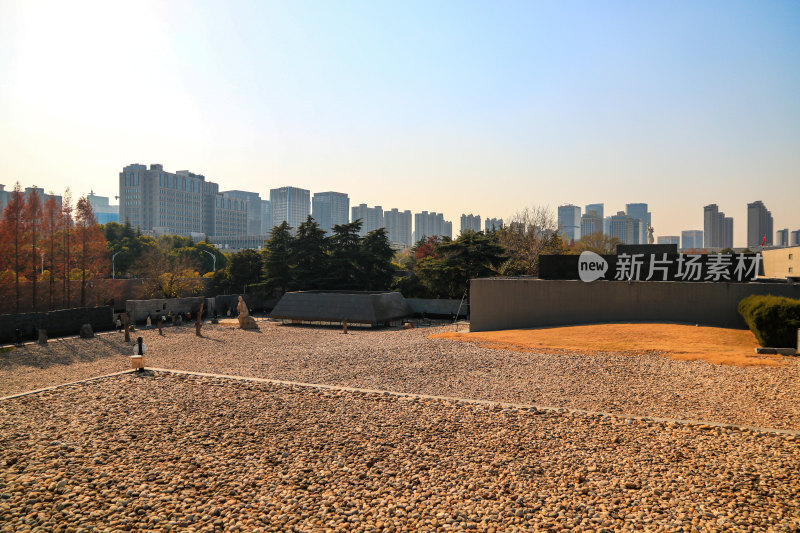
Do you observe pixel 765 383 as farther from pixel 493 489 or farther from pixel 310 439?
pixel 310 439

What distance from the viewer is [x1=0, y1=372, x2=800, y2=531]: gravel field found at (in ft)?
23.2

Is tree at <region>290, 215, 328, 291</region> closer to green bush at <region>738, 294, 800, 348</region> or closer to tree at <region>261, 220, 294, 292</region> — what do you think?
tree at <region>261, 220, 294, 292</region>

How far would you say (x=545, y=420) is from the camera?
1059 centimetres

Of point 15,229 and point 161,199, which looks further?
point 161,199

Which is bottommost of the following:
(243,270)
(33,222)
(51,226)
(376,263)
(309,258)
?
(243,270)

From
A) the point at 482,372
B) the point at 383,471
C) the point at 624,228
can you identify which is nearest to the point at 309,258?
the point at 482,372

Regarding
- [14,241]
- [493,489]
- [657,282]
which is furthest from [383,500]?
[14,241]

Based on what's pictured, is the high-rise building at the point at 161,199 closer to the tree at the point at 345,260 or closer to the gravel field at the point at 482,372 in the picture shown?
the tree at the point at 345,260

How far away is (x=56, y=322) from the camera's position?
103 feet

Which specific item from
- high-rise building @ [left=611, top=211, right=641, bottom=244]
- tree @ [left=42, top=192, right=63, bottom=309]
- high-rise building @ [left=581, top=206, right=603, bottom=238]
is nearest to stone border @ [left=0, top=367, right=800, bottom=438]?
tree @ [left=42, top=192, right=63, bottom=309]

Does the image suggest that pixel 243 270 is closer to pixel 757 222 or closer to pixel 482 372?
pixel 482 372

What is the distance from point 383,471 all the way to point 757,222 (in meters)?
144

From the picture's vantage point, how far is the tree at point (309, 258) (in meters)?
47.7

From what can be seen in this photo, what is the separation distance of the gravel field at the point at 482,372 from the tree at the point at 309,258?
21.2 meters
